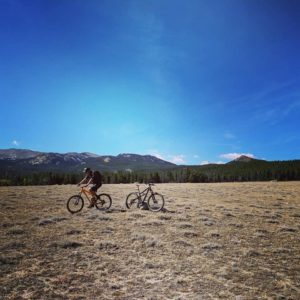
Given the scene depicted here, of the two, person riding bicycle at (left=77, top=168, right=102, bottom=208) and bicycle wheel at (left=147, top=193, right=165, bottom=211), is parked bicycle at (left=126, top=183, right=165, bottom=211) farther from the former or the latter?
person riding bicycle at (left=77, top=168, right=102, bottom=208)

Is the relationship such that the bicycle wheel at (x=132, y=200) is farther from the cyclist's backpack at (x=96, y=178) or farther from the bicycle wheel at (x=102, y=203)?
the cyclist's backpack at (x=96, y=178)

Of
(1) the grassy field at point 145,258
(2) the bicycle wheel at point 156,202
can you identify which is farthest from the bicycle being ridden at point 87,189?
(2) the bicycle wheel at point 156,202

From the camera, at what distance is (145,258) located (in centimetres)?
1168

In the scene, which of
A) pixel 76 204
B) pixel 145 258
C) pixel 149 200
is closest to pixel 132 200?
pixel 149 200

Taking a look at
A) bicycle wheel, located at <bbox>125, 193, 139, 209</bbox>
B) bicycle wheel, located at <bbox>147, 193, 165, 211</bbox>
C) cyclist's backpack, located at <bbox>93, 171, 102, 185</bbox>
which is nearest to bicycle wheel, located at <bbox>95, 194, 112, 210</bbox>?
cyclist's backpack, located at <bbox>93, 171, 102, 185</bbox>

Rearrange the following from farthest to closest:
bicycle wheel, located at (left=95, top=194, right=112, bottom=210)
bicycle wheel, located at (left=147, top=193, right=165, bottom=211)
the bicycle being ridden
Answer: bicycle wheel, located at (left=147, top=193, right=165, bottom=211) → bicycle wheel, located at (left=95, top=194, right=112, bottom=210) → the bicycle being ridden

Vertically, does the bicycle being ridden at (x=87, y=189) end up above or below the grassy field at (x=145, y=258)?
above

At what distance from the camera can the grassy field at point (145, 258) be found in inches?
350

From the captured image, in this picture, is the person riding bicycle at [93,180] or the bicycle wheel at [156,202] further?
the bicycle wheel at [156,202]

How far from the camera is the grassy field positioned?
29.1 feet

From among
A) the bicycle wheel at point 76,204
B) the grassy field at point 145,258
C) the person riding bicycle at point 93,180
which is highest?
the person riding bicycle at point 93,180

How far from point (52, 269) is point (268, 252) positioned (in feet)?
28.8

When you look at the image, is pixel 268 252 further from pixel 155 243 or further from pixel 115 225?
pixel 115 225

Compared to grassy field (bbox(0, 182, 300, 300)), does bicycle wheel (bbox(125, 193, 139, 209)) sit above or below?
above
